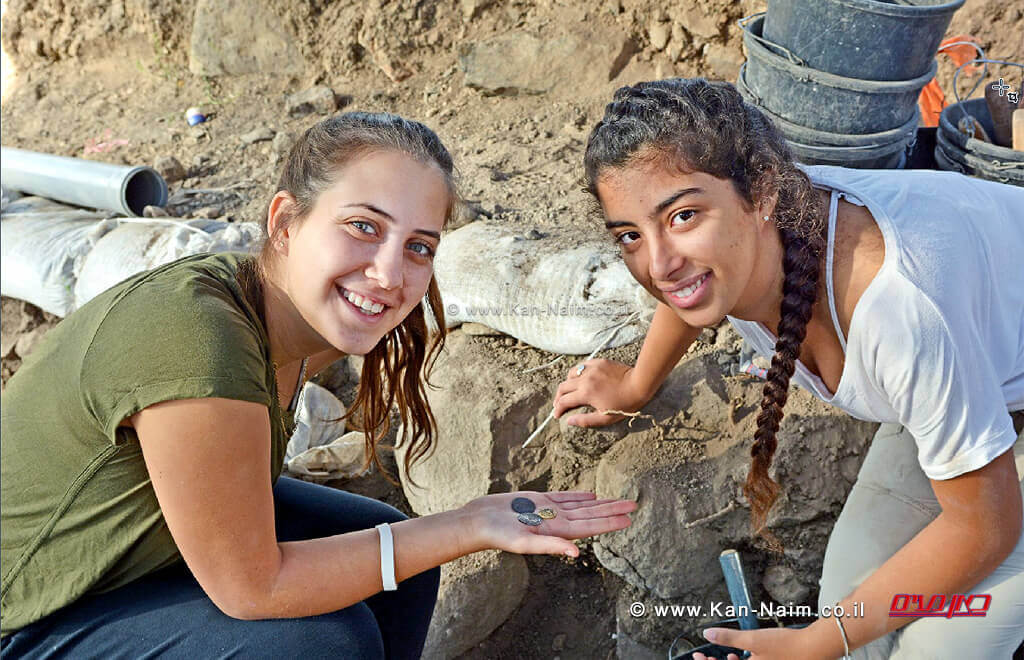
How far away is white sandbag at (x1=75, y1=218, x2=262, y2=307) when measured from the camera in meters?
3.38

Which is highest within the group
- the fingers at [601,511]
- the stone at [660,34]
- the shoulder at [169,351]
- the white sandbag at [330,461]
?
the shoulder at [169,351]

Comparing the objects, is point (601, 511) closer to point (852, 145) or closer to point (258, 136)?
point (852, 145)

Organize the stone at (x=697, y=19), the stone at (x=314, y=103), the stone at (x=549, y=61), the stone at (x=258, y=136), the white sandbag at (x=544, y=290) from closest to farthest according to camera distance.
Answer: the white sandbag at (x=544, y=290) < the stone at (x=697, y=19) < the stone at (x=549, y=61) < the stone at (x=258, y=136) < the stone at (x=314, y=103)

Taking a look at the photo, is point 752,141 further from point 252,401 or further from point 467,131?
point 467,131

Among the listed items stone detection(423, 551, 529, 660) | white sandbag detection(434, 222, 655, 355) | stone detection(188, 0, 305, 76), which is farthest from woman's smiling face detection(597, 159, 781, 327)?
stone detection(188, 0, 305, 76)

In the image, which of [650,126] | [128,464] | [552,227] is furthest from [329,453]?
[650,126]

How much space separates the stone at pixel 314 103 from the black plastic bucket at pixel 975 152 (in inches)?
111

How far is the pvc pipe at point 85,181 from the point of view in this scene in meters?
3.77

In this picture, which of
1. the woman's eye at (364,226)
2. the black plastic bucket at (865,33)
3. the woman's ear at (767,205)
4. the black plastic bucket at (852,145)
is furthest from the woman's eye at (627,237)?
the black plastic bucket at (865,33)

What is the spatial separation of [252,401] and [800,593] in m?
1.61

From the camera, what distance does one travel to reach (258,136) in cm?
438

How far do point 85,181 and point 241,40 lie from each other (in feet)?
4.47

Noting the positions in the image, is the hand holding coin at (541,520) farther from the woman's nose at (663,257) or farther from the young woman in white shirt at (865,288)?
the woman's nose at (663,257)

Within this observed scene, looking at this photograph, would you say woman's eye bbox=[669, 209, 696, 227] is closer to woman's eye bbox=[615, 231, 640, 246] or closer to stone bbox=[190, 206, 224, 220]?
woman's eye bbox=[615, 231, 640, 246]
